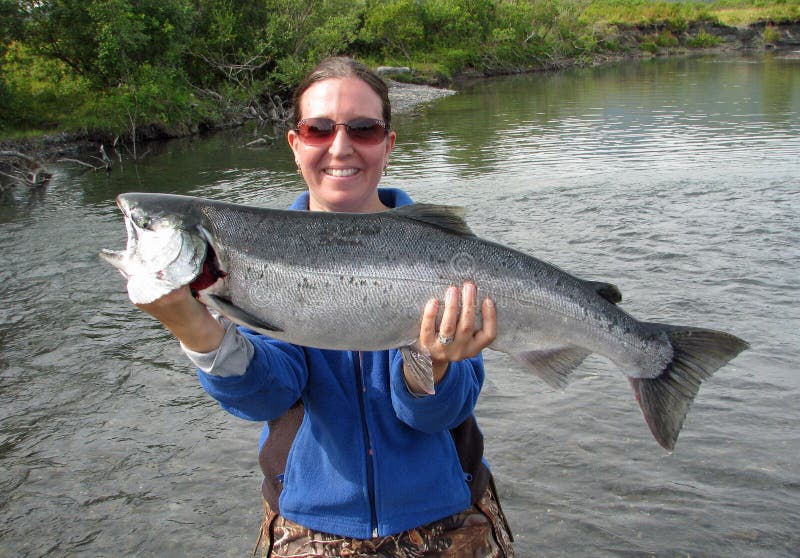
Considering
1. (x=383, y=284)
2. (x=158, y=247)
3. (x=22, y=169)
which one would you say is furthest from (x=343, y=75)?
(x=22, y=169)

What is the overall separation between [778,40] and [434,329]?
85.6m

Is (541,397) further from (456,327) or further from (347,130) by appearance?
(347,130)

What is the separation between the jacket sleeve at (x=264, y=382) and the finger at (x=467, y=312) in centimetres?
78

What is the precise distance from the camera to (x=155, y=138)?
2773 cm

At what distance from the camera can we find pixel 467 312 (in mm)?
2605

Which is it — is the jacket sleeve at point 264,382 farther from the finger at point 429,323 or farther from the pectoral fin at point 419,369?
the finger at point 429,323

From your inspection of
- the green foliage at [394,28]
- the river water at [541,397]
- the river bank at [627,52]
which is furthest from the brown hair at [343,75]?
the green foliage at [394,28]

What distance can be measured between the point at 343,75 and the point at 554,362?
5.62 ft

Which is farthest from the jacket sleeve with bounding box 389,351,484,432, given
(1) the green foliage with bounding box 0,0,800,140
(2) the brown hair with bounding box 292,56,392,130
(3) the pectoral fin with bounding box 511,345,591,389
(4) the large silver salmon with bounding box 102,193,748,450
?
(1) the green foliage with bounding box 0,0,800,140

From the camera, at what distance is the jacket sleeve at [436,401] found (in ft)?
8.61

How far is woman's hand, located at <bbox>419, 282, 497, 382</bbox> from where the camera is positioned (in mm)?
2602

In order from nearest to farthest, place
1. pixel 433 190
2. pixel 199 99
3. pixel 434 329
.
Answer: pixel 434 329, pixel 433 190, pixel 199 99

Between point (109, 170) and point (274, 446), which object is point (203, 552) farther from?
point (109, 170)

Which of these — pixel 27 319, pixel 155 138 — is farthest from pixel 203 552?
pixel 155 138
